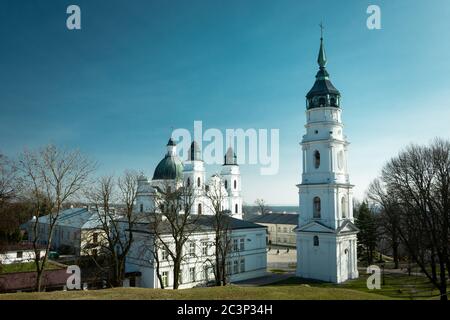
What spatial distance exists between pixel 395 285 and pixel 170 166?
1223 inches

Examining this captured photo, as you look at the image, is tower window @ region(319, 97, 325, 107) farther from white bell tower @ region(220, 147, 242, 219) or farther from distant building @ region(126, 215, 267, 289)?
white bell tower @ region(220, 147, 242, 219)

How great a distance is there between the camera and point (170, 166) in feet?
157

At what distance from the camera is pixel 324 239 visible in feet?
96.1

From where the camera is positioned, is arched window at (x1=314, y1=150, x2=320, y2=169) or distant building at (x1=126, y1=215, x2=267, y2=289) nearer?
distant building at (x1=126, y1=215, x2=267, y2=289)

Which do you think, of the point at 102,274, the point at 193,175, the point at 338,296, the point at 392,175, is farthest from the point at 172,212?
the point at 193,175

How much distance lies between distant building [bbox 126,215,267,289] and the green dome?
1353 centimetres

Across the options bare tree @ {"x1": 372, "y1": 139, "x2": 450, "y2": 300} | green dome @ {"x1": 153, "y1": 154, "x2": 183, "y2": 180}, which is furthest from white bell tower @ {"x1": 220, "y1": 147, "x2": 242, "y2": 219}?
bare tree @ {"x1": 372, "y1": 139, "x2": 450, "y2": 300}

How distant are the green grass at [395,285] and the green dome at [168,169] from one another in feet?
76.4

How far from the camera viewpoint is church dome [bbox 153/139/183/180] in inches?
1870

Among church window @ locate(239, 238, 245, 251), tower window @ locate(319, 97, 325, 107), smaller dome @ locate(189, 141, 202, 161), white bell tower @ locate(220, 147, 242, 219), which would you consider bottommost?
church window @ locate(239, 238, 245, 251)

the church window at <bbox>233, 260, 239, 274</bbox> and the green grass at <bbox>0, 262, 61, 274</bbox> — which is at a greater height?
the green grass at <bbox>0, 262, 61, 274</bbox>

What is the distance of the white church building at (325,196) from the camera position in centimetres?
2905

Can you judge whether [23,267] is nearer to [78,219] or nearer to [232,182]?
[78,219]
